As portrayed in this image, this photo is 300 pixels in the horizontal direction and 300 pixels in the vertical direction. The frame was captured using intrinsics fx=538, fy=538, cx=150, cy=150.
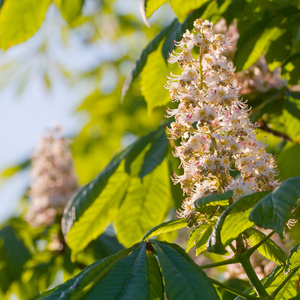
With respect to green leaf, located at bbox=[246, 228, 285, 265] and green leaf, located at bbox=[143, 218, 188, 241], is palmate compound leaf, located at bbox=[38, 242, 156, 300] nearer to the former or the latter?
green leaf, located at bbox=[143, 218, 188, 241]

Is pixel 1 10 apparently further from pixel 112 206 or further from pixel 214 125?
pixel 214 125

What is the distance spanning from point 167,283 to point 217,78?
592mm

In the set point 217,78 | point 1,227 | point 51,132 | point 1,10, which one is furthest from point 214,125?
point 51,132

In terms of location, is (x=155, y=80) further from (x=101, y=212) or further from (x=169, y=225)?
(x=169, y=225)

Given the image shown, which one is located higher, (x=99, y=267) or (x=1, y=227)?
(x=99, y=267)

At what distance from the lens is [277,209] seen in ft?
3.67

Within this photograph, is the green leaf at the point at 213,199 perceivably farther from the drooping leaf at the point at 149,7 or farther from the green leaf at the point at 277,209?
the drooping leaf at the point at 149,7

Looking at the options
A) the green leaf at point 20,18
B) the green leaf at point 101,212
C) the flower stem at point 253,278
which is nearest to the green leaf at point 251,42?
the green leaf at point 101,212

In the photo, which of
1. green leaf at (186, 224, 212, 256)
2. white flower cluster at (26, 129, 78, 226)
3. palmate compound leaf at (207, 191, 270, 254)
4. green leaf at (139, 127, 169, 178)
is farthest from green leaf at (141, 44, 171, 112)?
white flower cluster at (26, 129, 78, 226)

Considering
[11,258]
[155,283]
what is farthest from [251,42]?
[11,258]

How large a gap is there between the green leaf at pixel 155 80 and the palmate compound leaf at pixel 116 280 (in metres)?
0.92

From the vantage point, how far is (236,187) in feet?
4.53

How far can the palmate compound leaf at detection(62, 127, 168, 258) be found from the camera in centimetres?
217

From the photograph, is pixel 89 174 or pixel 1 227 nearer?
pixel 1 227
